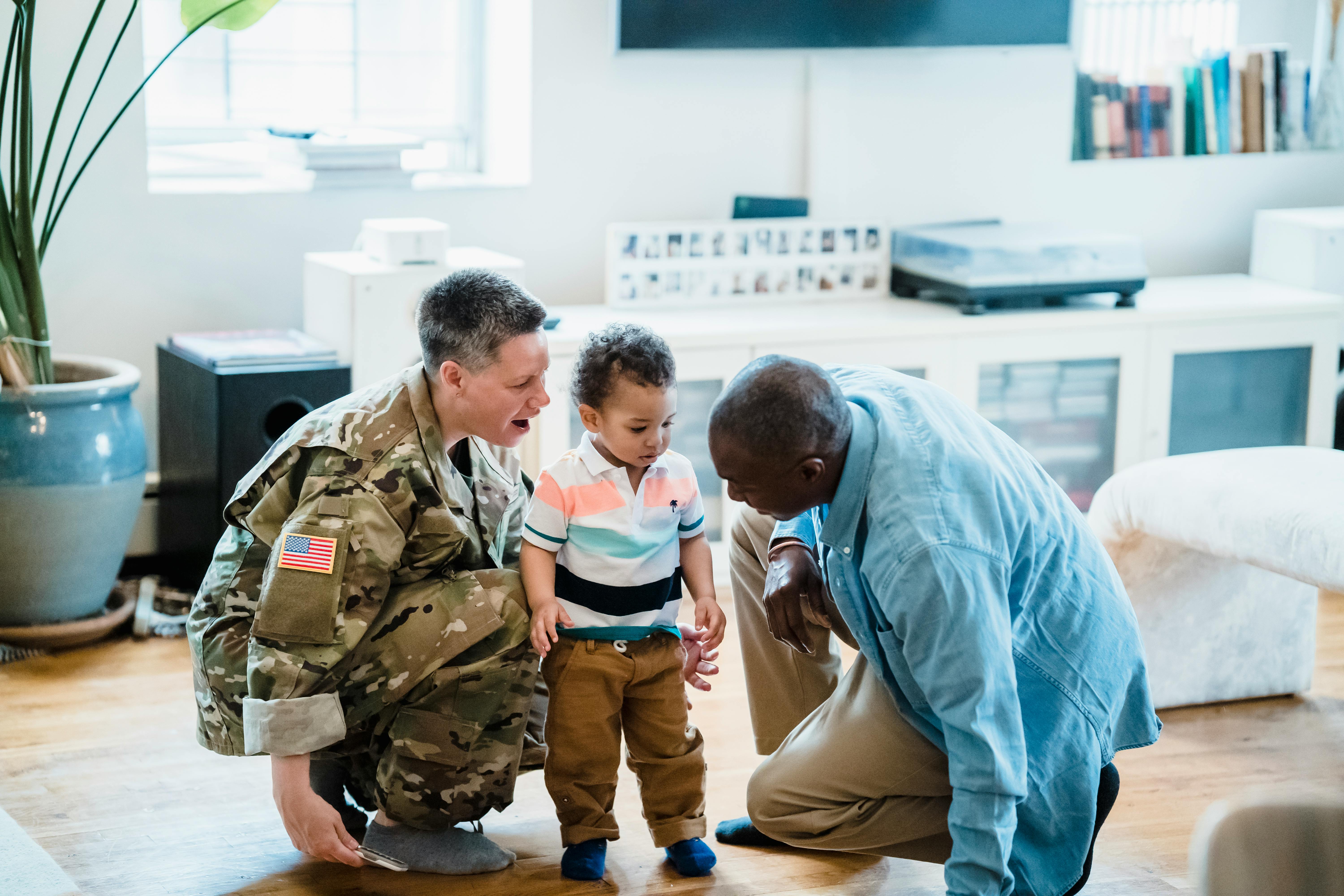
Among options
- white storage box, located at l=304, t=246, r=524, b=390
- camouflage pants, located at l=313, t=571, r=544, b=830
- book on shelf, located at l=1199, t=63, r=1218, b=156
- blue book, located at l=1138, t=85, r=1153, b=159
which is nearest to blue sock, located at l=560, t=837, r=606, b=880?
camouflage pants, located at l=313, t=571, r=544, b=830

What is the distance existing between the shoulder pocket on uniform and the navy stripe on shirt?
291mm

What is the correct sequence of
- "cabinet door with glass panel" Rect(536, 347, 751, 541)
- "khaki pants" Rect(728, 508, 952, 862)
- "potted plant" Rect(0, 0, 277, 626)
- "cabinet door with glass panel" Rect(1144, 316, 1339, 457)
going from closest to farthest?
"khaki pants" Rect(728, 508, 952, 862) → "potted plant" Rect(0, 0, 277, 626) → "cabinet door with glass panel" Rect(536, 347, 751, 541) → "cabinet door with glass panel" Rect(1144, 316, 1339, 457)

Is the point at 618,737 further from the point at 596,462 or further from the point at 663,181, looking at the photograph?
the point at 663,181

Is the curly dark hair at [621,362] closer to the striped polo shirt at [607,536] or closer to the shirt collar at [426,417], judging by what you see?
the striped polo shirt at [607,536]

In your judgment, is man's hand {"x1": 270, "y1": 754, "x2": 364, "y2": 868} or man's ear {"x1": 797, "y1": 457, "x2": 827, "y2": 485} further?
man's hand {"x1": 270, "y1": 754, "x2": 364, "y2": 868}

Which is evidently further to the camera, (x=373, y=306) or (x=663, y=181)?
(x=663, y=181)

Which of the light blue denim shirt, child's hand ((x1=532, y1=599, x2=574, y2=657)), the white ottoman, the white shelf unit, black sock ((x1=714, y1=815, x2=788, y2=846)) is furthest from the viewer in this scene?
the white shelf unit

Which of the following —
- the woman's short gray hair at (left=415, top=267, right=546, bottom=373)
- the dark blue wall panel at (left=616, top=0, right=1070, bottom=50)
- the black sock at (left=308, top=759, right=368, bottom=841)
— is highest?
the dark blue wall panel at (left=616, top=0, right=1070, bottom=50)

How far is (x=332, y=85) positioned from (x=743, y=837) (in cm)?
220

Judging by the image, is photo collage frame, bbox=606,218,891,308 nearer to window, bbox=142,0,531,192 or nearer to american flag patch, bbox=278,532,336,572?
window, bbox=142,0,531,192

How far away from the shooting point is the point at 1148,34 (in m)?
4.13

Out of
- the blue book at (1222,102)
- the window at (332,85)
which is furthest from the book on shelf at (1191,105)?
the window at (332,85)

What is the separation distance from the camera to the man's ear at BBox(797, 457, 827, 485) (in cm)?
149

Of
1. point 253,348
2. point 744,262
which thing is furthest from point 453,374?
point 744,262
